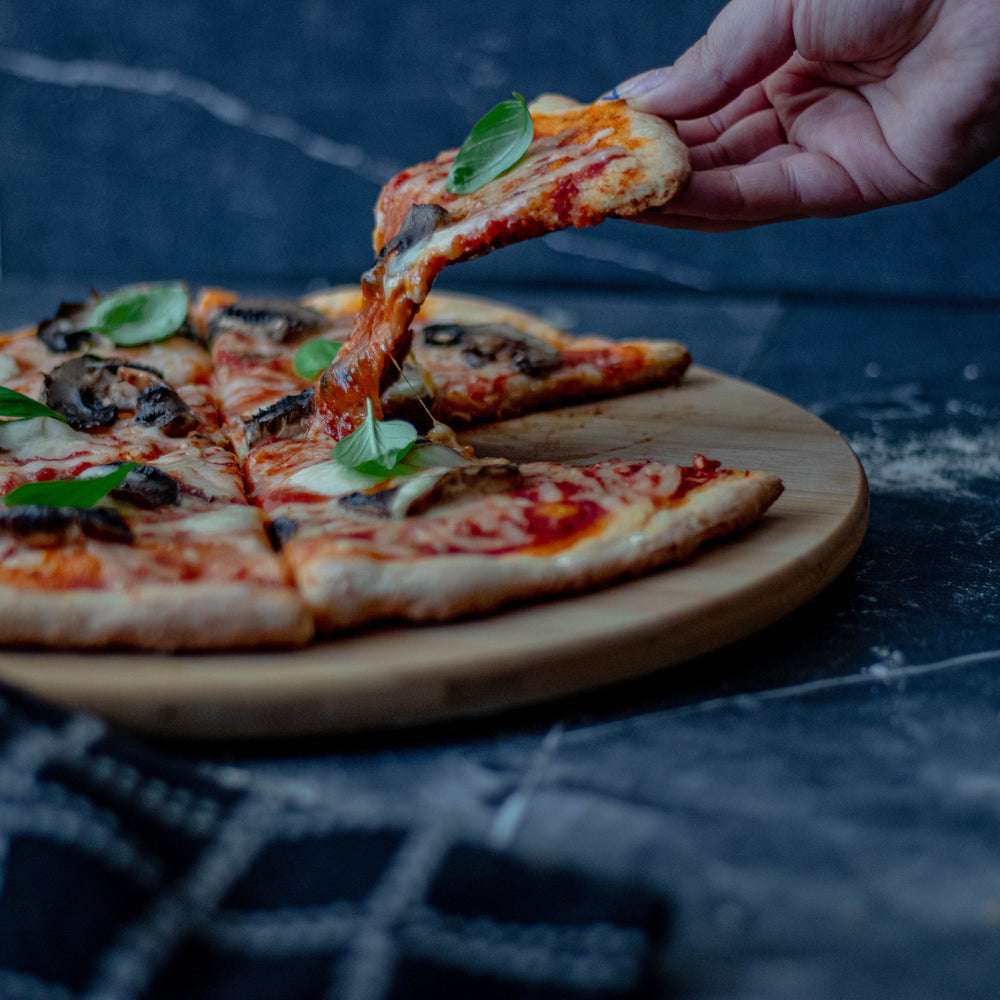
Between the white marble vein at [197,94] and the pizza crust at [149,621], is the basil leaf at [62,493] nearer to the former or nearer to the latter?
the pizza crust at [149,621]

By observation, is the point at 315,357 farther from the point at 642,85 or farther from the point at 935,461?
the point at 935,461

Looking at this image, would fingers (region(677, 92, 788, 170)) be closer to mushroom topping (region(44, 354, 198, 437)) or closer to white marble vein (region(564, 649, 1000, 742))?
mushroom topping (region(44, 354, 198, 437))

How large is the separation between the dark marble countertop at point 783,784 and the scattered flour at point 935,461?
1.58 ft

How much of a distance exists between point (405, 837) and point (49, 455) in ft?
4.30

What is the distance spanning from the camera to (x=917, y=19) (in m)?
2.21

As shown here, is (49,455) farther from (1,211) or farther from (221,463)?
(1,211)

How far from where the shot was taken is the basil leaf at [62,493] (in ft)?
5.07

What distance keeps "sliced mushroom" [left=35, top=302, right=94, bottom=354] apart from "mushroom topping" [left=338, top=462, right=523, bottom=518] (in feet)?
4.81

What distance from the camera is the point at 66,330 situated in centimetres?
288

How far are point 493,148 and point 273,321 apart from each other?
40.5 inches

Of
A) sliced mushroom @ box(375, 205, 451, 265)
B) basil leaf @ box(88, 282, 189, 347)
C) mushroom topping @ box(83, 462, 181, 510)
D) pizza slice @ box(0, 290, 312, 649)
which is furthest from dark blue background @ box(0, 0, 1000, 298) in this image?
mushroom topping @ box(83, 462, 181, 510)

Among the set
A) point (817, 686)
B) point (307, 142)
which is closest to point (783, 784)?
point (817, 686)

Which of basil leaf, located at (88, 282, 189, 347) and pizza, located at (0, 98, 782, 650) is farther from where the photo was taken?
basil leaf, located at (88, 282, 189, 347)

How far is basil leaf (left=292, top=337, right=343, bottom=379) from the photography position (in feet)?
8.16
